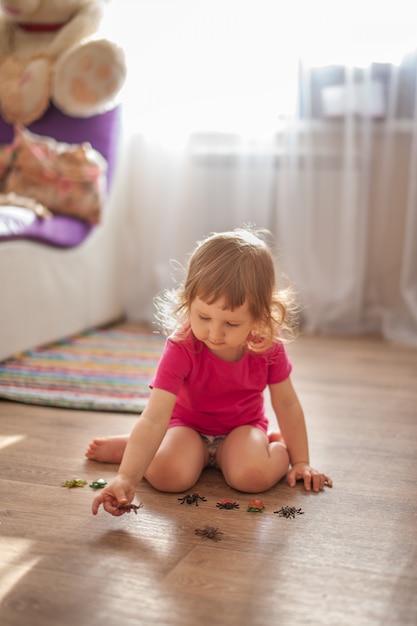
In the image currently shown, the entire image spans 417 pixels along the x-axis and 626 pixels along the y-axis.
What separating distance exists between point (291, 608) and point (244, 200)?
2291 millimetres

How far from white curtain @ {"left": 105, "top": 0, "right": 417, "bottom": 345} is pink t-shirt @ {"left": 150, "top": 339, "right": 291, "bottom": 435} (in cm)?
148

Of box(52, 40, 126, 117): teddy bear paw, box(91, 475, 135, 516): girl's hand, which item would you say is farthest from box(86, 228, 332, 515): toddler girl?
box(52, 40, 126, 117): teddy bear paw

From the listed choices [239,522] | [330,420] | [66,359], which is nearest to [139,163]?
[66,359]

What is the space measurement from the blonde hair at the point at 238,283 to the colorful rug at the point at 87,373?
58 cm

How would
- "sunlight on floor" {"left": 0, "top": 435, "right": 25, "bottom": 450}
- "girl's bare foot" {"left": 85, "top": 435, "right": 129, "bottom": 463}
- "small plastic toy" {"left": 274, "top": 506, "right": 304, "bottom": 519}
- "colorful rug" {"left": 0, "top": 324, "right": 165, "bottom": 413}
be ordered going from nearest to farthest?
"small plastic toy" {"left": 274, "top": 506, "right": 304, "bottom": 519} → "girl's bare foot" {"left": 85, "top": 435, "right": 129, "bottom": 463} → "sunlight on floor" {"left": 0, "top": 435, "right": 25, "bottom": 450} → "colorful rug" {"left": 0, "top": 324, "right": 165, "bottom": 413}

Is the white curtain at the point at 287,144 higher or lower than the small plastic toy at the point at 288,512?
higher

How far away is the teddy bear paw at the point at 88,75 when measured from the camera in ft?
8.91

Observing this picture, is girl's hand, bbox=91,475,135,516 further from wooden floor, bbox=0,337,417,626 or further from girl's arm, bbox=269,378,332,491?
girl's arm, bbox=269,378,332,491

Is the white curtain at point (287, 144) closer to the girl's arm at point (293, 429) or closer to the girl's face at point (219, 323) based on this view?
the girl's arm at point (293, 429)

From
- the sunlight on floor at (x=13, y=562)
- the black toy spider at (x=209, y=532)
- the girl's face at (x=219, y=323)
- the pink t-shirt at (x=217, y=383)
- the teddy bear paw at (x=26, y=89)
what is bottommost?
the black toy spider at (x=209, y=532)

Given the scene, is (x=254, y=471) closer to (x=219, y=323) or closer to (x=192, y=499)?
(x=192, y=499)

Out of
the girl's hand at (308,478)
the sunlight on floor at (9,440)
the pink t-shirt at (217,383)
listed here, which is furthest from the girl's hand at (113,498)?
the sunlight on floor at (9,440)

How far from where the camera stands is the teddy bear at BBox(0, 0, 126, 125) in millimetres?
2725

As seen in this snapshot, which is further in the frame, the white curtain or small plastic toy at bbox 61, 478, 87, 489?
the white curtain
